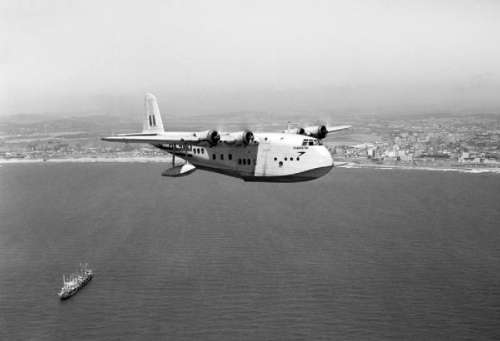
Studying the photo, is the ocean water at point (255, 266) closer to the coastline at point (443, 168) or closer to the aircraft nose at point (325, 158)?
the aircraft nose at point (325, 158)

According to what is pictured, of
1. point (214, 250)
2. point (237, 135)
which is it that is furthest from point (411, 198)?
point (237, 135)

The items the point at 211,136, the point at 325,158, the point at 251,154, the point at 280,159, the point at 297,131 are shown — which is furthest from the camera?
the point at 297,131

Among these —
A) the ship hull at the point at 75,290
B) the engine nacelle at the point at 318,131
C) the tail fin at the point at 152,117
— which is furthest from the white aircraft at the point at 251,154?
the ship hull at the point at 75,290

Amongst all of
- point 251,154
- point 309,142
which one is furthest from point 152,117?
point 309,142

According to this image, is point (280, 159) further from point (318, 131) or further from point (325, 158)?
point (318, 131)

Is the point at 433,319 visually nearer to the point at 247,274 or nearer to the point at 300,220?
the point at 247,274

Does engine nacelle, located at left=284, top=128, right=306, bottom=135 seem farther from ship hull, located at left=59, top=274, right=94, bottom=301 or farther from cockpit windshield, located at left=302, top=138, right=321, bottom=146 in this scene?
ship hull, located at left=59, top=274, right=94, bottom=301
